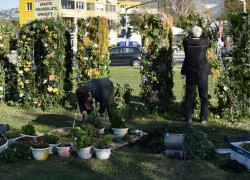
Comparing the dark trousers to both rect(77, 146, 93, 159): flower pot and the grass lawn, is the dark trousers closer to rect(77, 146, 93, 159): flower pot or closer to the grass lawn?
the grass lawn

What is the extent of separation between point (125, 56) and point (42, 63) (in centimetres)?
1828

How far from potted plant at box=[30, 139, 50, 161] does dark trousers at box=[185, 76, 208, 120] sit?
3984 mm

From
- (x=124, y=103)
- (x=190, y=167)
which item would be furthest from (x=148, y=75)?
(x=190, y=167)

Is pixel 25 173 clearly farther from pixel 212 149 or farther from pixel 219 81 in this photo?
pixel 219 81

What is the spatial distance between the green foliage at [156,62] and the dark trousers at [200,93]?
1.07m

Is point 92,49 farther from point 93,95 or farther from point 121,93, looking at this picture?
point 93,95

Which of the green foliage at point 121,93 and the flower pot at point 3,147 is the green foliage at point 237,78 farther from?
the flower pot at point 3,147

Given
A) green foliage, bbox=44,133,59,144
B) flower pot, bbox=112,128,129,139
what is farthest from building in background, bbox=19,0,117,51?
green foliage, bbox=44,133,59,144

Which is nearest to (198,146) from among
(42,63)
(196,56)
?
(196,56)

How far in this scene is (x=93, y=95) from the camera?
8.23 metres

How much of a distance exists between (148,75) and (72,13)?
74316 millimetres

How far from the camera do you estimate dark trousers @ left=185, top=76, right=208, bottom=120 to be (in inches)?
384

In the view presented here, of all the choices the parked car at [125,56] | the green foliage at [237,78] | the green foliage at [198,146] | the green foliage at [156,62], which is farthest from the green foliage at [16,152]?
the parked car at [125,56]

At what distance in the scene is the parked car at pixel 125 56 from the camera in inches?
1183
